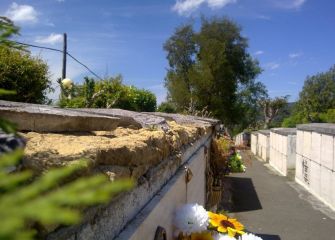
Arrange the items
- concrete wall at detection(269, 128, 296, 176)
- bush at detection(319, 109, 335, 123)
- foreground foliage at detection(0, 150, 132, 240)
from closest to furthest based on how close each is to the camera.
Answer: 1. foreground foliage at detection(0, 150, 132, 240)
2. concrete wall at detection(269, 128, 296, 176)
3. bush at detection(319, 109, 335, 123)

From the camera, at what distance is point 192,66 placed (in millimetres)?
29562

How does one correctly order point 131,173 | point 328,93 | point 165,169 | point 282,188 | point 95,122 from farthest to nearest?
point 328,93 → point 282,188 → point 165,169 → point 95,122 → point 131,173

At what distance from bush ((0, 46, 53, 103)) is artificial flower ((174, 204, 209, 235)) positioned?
4.77 meters

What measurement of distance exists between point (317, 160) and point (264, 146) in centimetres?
1551

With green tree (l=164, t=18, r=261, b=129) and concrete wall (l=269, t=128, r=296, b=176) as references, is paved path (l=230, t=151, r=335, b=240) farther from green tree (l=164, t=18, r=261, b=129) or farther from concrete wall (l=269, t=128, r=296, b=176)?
green tree (l=164, t=18, r=261, b=129)

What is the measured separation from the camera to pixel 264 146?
99.3ft

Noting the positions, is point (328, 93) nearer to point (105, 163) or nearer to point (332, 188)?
point (332, 188)

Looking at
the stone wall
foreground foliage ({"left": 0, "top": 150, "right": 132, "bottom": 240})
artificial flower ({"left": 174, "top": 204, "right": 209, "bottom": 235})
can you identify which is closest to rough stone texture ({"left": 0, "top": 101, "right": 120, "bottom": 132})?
the stone wall

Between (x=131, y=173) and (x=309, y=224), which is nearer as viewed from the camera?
(x=131, y=173)

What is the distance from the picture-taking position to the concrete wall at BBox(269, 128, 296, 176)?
2045cm

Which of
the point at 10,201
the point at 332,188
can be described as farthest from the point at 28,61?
the point at 332,188

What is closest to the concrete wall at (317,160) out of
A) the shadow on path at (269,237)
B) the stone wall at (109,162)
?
the shadow on path at (269,237)

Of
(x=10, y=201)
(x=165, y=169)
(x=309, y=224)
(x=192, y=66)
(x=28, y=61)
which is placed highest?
(x=192, y=66)

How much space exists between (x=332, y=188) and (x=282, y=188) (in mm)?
3793
